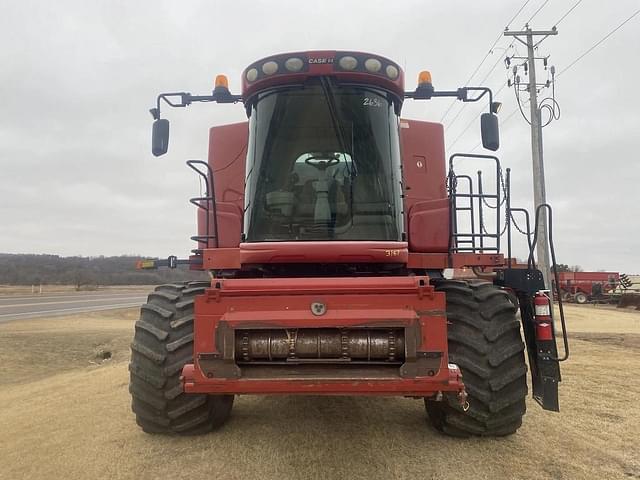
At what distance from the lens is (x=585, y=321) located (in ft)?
70.4

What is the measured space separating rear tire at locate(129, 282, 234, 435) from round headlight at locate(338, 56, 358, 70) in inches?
88.3

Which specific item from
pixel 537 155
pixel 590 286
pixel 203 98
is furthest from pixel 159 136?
pixel 590 286

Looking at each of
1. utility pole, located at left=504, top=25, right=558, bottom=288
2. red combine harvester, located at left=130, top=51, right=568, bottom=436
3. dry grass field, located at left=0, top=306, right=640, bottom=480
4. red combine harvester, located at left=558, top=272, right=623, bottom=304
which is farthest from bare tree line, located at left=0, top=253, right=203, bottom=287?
red combine harvester, located at left=130, top=51, right=568, bottom=436

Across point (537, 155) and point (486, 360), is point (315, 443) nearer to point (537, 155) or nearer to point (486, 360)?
point (486, 360)

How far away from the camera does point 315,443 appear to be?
4402 millimetres

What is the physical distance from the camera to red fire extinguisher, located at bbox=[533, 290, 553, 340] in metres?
4.05

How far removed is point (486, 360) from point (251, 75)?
10.1ft

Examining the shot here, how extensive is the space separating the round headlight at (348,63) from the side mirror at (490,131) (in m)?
1.57

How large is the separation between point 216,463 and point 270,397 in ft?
6.51

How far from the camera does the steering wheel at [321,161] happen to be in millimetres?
4391

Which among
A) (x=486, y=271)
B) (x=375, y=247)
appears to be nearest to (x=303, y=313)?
(x=375, y=247)

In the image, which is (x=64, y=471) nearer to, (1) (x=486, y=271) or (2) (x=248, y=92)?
(2) (x=248, y=92)

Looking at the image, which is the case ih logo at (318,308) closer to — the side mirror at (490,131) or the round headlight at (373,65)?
the round headlight at (373,65)

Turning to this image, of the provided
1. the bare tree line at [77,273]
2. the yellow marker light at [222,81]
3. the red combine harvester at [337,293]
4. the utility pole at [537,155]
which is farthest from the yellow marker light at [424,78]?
the bare tree line at [77,273]
